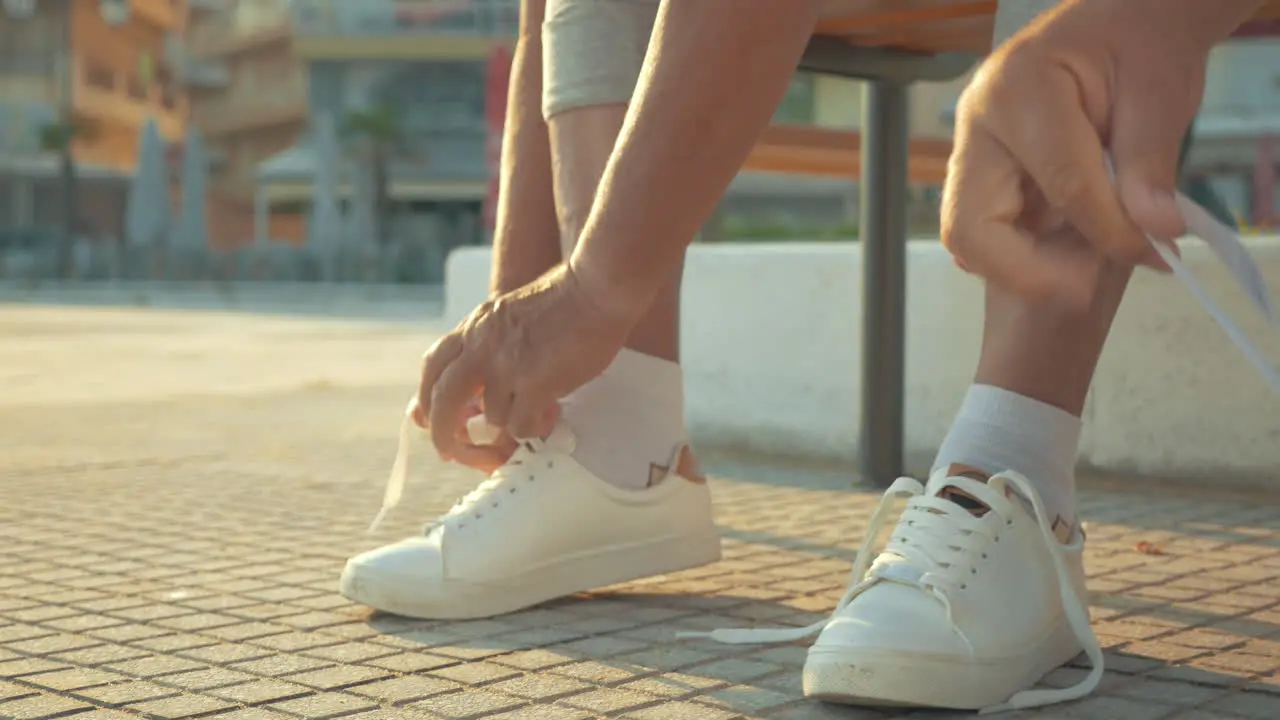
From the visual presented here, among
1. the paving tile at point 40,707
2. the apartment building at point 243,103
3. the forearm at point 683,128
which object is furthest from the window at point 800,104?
the apartment building at point 243,103

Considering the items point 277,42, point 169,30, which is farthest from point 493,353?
point 169,30

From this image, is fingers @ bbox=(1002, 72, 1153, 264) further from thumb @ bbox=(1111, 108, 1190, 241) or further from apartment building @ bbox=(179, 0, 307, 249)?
apartment building @ bbox=(179, 0, 307, 249)

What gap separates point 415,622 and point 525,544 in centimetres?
13

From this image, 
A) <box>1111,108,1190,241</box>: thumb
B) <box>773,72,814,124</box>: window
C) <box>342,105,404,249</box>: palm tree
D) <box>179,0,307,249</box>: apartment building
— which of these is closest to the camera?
<box>1111,108,1190,241</box>: thumb

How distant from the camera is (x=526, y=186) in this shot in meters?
1.73

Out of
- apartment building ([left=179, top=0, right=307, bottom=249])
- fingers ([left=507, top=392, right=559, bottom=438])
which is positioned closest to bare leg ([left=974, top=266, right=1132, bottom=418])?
fingers ([left=507, top=392, right=559, bottom=438])

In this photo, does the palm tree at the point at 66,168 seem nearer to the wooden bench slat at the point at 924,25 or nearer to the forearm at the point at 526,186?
the wooden bench slat at the point at 924,25

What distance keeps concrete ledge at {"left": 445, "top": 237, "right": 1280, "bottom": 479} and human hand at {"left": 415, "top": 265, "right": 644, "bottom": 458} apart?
4.54 ft

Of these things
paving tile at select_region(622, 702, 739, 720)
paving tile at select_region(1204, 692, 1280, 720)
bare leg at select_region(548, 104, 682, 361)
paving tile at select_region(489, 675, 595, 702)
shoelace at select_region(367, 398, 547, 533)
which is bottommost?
paving tile at select_region(489, 675, 595, 702)

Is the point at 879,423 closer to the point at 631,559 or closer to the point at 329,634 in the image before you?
the point at 631,559

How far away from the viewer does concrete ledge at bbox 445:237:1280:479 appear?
254 centimetres

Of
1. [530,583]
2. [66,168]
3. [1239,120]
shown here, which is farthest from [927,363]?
[66,168]

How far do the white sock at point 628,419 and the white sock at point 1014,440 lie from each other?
0.39 metres

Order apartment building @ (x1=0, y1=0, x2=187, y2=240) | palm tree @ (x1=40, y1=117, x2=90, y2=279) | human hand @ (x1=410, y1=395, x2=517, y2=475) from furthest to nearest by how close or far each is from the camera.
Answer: apartment building @ (x1=0, y1=0, x2=187, y2=240)
palm tree @ (x1=40, y1=117, x2=90, y2=279)
human hand @ (x1=410, y1=395, x2=517, y2=475)
